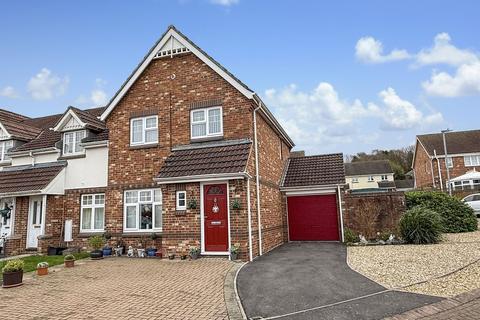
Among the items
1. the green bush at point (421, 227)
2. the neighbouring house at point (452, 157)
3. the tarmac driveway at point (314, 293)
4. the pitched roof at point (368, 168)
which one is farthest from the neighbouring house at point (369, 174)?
the tarmac driveway at point (314, 293)

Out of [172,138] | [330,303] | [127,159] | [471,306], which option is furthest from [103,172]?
[471,306]

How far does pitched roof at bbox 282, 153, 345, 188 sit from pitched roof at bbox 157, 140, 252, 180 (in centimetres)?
550

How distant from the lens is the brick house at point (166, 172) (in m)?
12.7

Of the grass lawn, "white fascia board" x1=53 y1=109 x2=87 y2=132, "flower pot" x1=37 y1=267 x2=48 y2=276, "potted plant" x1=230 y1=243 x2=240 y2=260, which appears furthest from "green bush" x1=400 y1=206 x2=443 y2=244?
"white fascia board" x1=53 y1=109 x2=87 y2=132

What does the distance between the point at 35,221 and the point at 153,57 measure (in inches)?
395

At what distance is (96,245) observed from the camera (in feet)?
47.4

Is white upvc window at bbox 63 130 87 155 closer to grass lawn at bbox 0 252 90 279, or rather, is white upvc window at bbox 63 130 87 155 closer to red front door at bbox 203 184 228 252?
grass lawn at bbox 0 252 90 279

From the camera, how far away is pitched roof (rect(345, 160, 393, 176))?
58250 mm

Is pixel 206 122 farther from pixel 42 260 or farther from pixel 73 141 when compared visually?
pixel 42 260

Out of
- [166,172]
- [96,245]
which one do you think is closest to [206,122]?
[166,172]

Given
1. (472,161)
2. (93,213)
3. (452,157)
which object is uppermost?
(452,157)

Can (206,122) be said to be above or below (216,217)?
above

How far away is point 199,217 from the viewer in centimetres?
1270

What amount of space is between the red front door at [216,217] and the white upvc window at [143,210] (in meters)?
2.89
